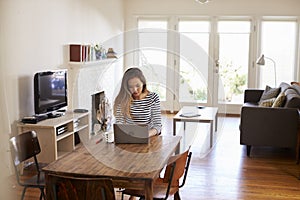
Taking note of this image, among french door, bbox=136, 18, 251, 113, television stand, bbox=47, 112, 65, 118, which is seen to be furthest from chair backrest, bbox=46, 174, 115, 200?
french door, bbox=136, 18, 251, 113

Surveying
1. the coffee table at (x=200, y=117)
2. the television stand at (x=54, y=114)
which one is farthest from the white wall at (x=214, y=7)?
the television stand at (x=54, y=114)

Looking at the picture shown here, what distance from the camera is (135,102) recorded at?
3.03 metres

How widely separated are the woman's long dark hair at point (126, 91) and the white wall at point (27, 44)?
3.67 feet

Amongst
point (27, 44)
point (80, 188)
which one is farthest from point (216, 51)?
point (80, 188)

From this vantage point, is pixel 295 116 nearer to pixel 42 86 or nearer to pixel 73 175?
pixel 42 86

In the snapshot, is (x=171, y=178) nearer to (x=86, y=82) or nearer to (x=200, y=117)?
(x=200, y=117)

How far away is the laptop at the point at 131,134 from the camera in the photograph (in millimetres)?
2760

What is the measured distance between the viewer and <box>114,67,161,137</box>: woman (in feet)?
9.71

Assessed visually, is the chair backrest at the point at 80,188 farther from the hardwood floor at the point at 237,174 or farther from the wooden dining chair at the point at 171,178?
the hardwood floor at the point at 237,174

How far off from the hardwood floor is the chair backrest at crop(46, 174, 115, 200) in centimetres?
153

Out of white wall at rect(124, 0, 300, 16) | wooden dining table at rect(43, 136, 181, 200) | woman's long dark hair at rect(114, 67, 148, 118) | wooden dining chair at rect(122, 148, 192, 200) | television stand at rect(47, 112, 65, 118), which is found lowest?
wooden dining chair at rect(122, 148, 192, 200)

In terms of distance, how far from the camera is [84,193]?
7.05 feet

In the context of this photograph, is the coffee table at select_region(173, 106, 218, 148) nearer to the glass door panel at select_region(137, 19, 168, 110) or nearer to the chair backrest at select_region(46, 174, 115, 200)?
the glass door panel at select_region(137, 19, 168, 110)

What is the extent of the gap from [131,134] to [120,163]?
0.40 m
